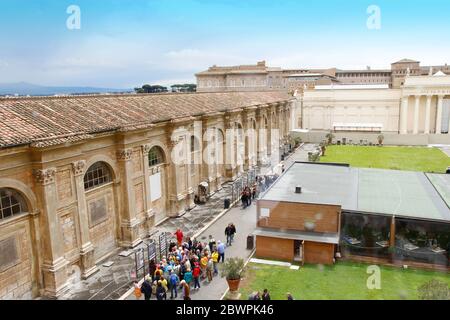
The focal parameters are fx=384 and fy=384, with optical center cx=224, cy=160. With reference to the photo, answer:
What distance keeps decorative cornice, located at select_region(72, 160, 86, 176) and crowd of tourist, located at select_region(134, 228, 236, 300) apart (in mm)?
5166

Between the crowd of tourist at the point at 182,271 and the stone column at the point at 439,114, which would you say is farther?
the stone column at the point at 439,114

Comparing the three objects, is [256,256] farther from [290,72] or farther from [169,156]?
[290,72]

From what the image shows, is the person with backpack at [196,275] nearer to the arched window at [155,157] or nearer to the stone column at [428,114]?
the arched window at [155,157]

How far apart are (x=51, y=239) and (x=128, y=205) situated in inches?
221

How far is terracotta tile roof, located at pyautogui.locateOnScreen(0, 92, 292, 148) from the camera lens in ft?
50.4

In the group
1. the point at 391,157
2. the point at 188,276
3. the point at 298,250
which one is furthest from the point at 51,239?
the point at 391,157

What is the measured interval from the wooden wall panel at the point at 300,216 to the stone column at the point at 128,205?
7.04 m

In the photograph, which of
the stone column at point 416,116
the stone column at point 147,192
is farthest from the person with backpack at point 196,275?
the stone column at point 416,116

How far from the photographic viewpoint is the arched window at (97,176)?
18906 mm

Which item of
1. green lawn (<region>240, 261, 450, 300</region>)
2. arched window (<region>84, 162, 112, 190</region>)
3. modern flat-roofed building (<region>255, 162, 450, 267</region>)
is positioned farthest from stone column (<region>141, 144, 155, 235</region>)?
green lawn (<region>240, 261, 450, 300</region>)

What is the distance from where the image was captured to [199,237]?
74.7 feet

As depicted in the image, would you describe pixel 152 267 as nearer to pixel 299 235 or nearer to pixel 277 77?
pixel 299 235

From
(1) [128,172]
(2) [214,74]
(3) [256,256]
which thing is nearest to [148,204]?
(1) [128,172]
